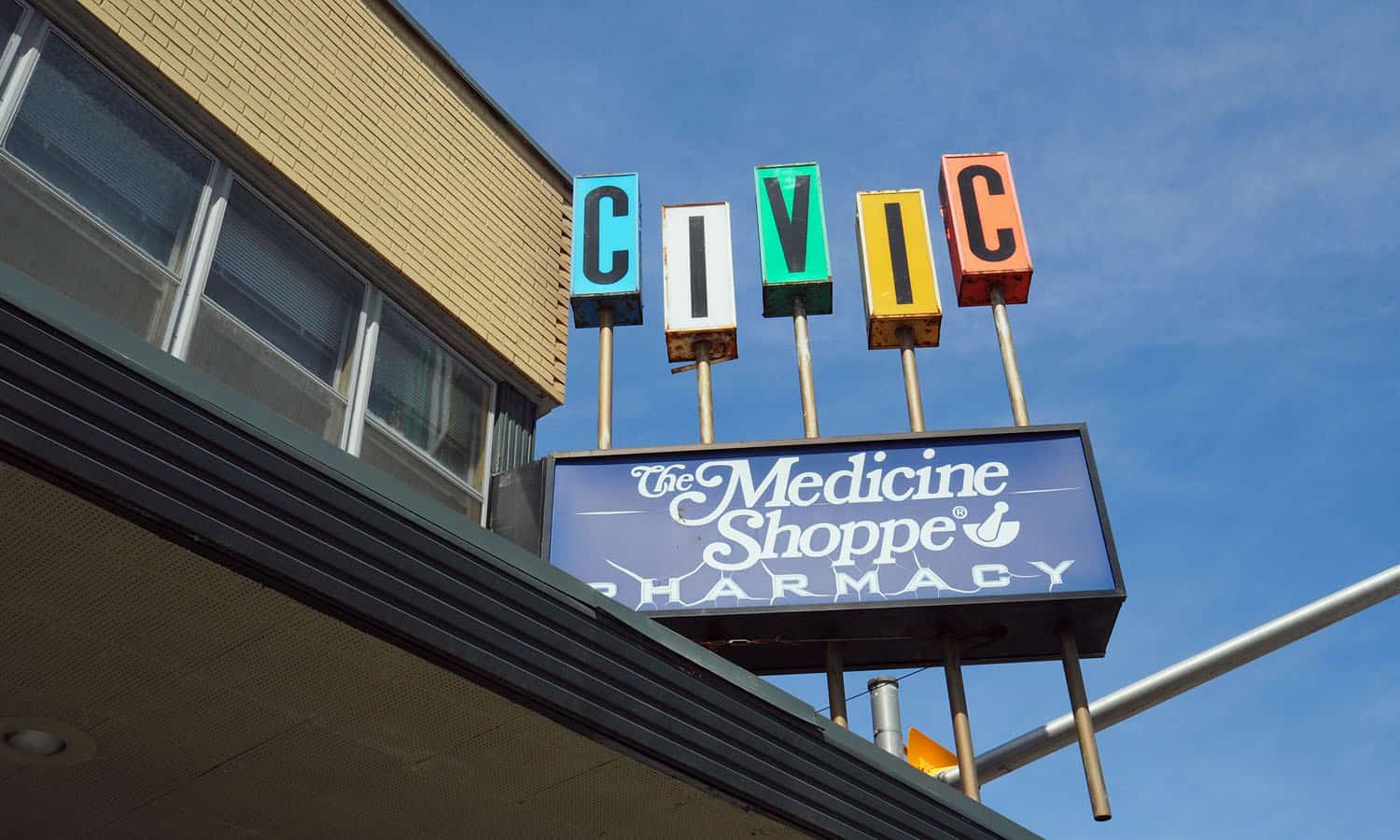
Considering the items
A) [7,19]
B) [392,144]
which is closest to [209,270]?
[7,19]

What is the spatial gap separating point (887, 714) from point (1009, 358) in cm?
348

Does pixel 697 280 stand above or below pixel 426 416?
above

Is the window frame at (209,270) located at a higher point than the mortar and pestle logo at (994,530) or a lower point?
higher

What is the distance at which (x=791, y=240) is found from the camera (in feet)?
40.9

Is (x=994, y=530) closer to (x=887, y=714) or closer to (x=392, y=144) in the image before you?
(x=887, y=714)

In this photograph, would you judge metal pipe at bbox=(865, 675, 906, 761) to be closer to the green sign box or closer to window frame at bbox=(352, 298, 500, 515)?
window frame at bbox=(352, 298, 500, 515)

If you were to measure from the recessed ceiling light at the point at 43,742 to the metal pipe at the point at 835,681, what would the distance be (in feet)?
18.4

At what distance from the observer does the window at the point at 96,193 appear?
22.6 ft

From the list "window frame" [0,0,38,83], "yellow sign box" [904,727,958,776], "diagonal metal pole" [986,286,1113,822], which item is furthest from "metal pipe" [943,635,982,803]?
"window frame" [0,0,38,83]

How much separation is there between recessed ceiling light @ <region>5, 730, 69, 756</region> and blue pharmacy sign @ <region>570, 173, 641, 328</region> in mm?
6934

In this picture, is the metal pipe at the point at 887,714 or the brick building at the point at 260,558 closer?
the brick building at the point at 260,558

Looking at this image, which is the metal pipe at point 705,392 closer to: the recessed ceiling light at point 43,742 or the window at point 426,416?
the window at point 426,416

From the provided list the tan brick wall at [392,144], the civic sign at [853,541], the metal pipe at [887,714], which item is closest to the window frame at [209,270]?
the tan brick wall at [392,144]

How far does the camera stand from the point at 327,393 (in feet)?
28.2
